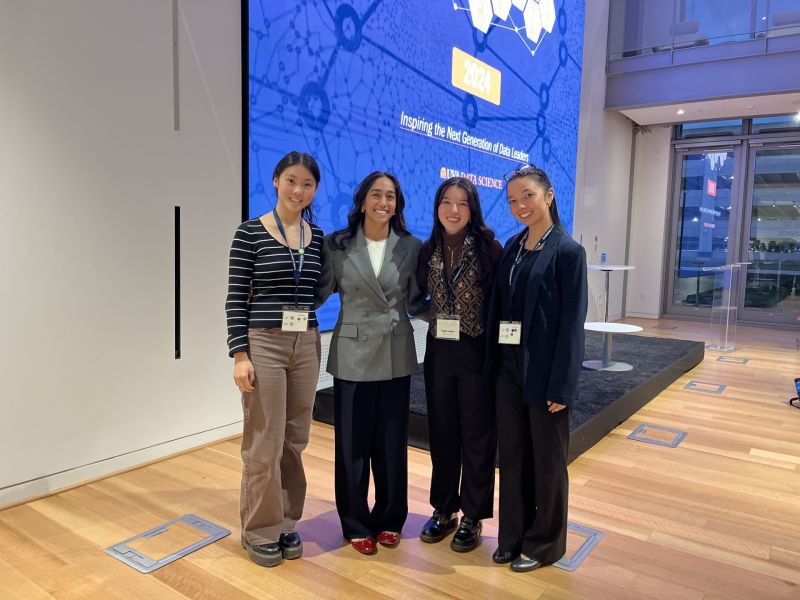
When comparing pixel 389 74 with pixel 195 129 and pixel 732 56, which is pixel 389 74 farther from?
pixel 732 56

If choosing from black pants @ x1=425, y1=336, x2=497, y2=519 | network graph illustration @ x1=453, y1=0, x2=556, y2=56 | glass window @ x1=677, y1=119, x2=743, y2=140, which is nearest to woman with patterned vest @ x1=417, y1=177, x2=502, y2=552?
black pants @ x1=425, y1=336, x2=497, y2=519

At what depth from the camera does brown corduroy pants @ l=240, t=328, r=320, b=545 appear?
2.11 metres

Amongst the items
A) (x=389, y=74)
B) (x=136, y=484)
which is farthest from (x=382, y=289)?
(x=389, y=74)

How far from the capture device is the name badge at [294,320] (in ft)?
6.91

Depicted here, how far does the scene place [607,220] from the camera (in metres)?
9.16

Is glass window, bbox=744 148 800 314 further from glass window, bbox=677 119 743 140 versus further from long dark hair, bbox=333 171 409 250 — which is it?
long dark hair, bbox=333 171 409 250

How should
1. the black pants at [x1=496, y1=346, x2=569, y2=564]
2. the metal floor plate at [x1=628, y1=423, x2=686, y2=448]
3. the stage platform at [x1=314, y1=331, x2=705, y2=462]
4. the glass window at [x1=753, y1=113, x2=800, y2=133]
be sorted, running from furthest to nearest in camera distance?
the glass window at [x1=753, y1=113, x2=800, y2=133], the metal floor plate at [x1=628, y1=423, x2=686, y2=448], the stage platform at [x1=314, y1=331, x2=705, y2=462], the black pants at [x1=496, y1=346, x2=569, y2=564]

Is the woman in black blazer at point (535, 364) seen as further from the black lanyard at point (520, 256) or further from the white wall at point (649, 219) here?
the white wall at point (649, 219)

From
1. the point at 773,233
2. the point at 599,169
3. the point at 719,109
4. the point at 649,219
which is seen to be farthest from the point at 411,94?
the point at 773,233

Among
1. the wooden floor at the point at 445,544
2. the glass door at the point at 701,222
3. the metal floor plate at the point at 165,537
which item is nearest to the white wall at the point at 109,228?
the wooden floor at the point at 445,544

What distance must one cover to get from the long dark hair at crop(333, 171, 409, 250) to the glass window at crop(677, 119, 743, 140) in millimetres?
9086

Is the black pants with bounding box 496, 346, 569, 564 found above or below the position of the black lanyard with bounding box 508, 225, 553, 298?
below

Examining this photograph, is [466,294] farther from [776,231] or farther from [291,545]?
[776,231]

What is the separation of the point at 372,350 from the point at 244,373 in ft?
1.49
